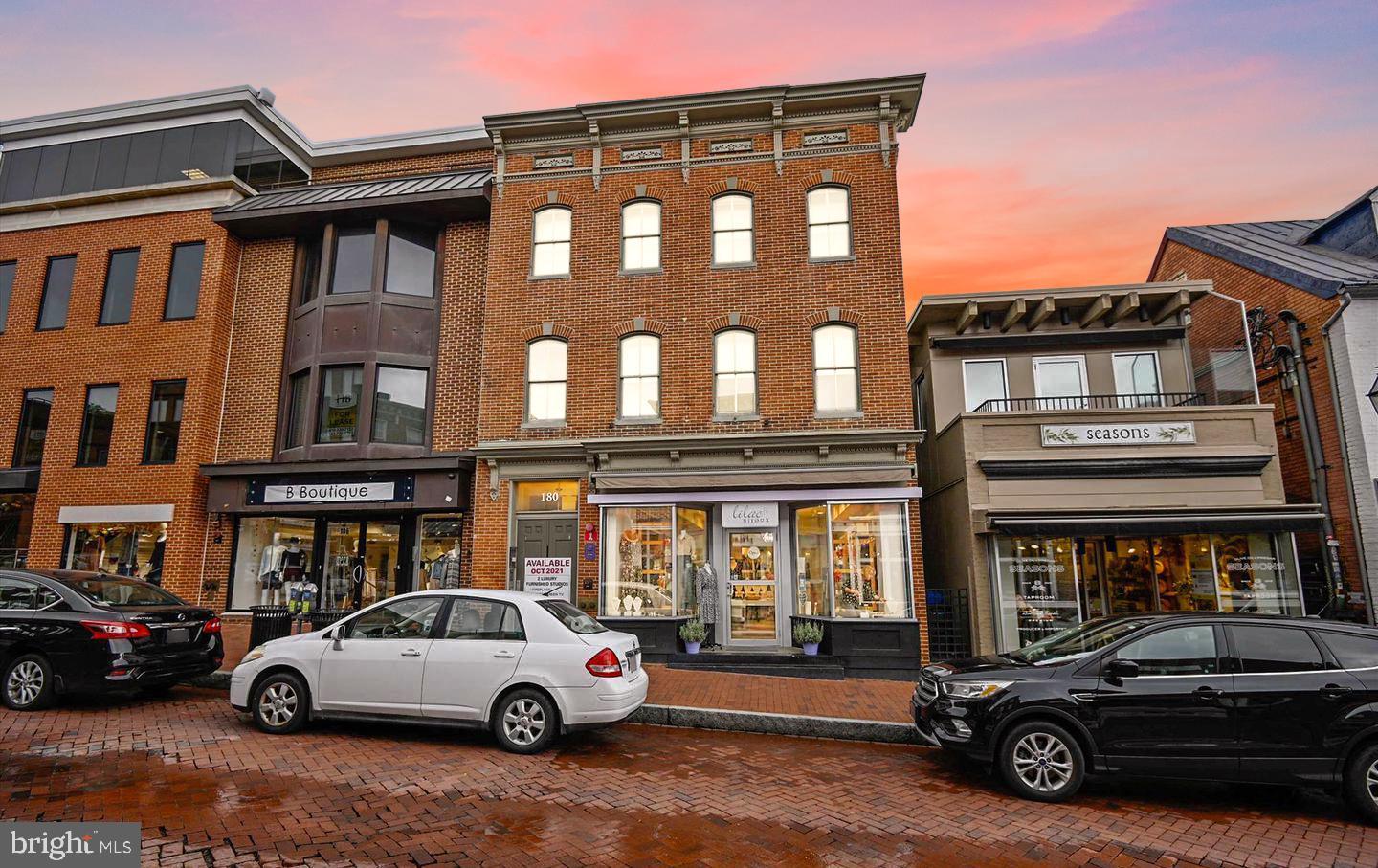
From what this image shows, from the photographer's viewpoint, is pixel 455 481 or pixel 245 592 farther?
pixel 245 592

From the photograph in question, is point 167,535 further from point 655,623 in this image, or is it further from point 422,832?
point 422,832

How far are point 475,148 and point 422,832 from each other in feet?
53.2

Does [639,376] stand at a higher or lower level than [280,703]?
higher

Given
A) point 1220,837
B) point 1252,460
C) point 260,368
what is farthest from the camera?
point 260,368

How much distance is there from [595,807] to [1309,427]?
48.3 ft

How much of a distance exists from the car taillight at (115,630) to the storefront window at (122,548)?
8196 mm

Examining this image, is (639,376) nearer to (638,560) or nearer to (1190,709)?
(638,560)

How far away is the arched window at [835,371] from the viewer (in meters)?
13.5

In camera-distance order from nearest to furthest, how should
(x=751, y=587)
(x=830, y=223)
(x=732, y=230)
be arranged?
(x=751, y=587)
(x=830, y=223)
(x=732, y=230)

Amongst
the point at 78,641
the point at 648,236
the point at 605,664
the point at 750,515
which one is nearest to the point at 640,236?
the point at 648,236

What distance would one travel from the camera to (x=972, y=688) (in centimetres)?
643

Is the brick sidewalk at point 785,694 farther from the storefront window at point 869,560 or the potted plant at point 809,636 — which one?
the storefront window at point 869,560

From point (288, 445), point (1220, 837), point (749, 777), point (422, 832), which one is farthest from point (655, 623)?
point (288, 445)

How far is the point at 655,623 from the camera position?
1247 centimetres
